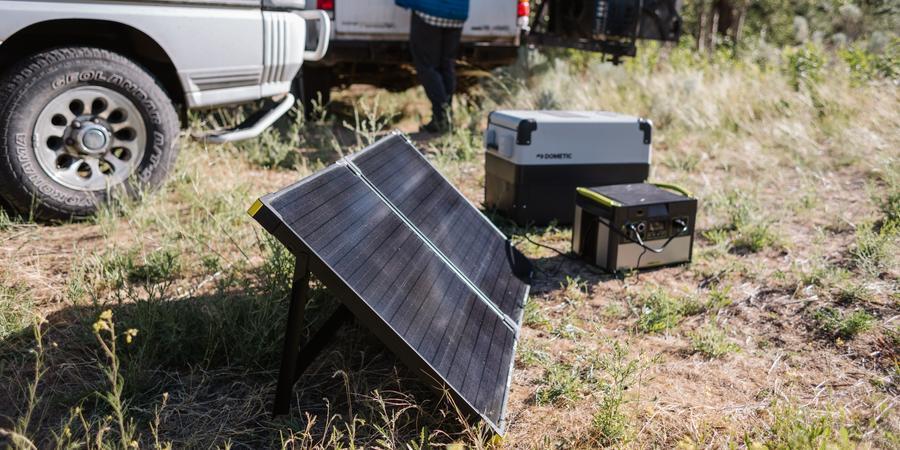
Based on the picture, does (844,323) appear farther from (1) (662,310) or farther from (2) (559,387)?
(2) (559,387)

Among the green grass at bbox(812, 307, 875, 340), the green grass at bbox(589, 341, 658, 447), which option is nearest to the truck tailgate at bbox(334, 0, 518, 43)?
the green grass at bbox(589, 341, 658, 447)

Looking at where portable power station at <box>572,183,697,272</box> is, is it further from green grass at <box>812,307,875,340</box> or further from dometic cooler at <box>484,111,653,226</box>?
green grass at <box>812,307,875,340</box>

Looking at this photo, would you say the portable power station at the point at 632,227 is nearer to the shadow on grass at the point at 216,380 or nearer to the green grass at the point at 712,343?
the green grass at the point at 712,343

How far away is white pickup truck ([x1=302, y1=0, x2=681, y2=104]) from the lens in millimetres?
7703

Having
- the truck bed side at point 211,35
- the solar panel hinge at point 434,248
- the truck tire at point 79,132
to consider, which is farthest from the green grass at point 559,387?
the truck bed side at point 211,35

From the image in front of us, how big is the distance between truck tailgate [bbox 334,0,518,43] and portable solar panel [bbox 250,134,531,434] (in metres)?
3.90

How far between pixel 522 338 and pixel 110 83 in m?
2.80

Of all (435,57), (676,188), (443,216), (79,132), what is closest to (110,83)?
(79,132)

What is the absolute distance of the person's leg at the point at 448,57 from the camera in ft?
25.3

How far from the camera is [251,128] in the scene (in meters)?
5.41

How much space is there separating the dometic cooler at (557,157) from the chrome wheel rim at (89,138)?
2.18 m

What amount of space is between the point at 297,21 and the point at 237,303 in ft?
8.80

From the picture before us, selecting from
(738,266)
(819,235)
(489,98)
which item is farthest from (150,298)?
(489,98)

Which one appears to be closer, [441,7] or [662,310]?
[662,310]
